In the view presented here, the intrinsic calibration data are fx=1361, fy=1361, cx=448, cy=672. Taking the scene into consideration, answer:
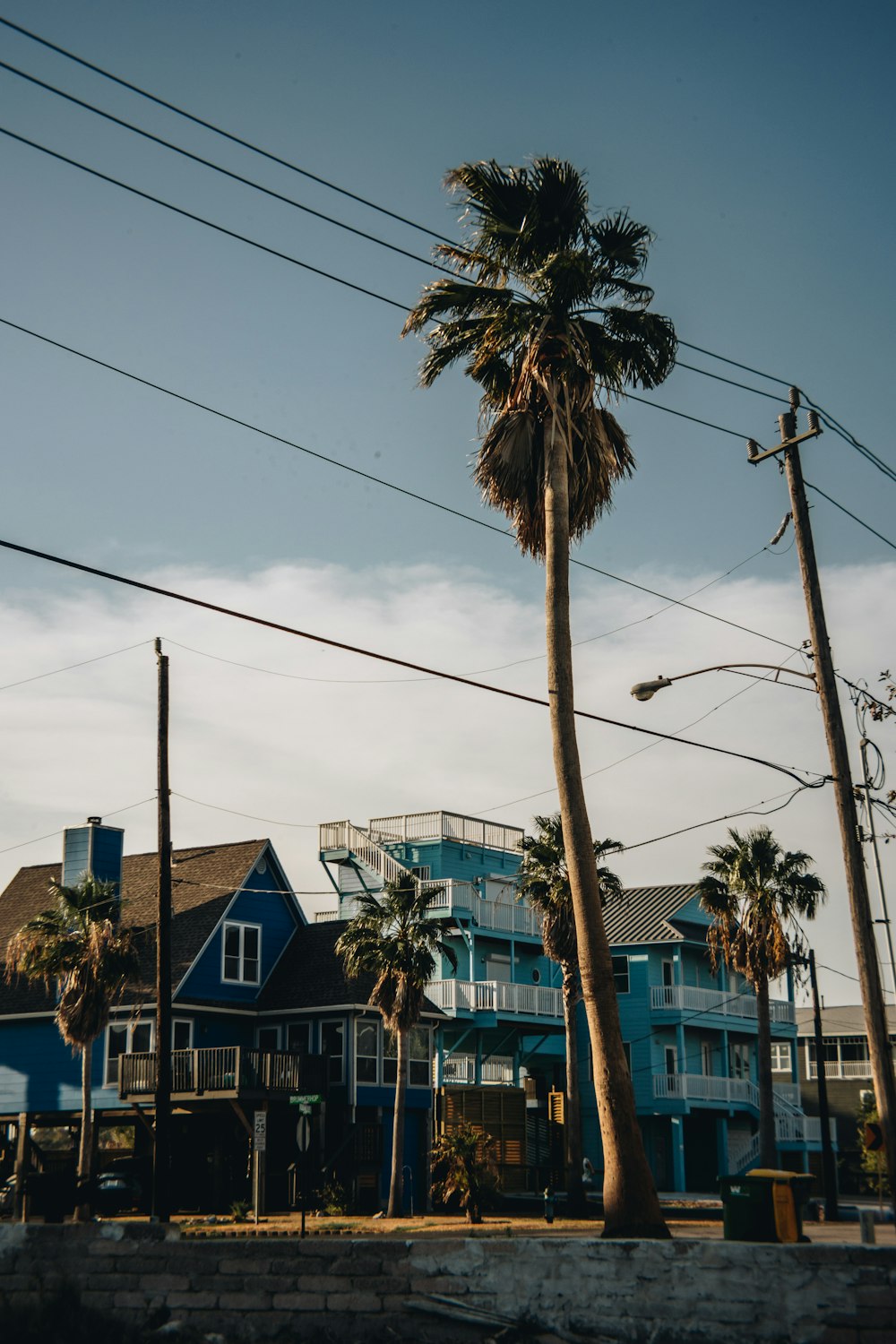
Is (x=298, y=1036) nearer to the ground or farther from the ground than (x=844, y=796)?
nearer to the ground

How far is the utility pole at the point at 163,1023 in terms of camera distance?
26516 millimetres

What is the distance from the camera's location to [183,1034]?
37406 millimetres

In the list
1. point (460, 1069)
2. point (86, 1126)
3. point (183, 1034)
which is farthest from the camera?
point (460, 1069)

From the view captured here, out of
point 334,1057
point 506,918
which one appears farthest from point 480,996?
point 334,1057

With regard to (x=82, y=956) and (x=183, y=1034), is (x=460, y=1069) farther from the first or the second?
(x=82, y=956)

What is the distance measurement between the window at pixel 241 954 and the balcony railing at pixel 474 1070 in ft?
25.1

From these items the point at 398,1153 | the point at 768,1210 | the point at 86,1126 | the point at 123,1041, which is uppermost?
the point at 123,1041

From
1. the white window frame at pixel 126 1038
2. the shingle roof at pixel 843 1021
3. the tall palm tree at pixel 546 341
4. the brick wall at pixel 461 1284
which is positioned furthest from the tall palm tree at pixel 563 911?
the shingle roof at pixel 843 1021

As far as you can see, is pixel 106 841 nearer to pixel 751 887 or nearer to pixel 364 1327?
pixel 751 887

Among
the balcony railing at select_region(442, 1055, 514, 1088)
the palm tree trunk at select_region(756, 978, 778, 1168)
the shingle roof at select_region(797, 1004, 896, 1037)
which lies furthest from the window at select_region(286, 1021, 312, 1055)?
the shingle roof at select_region(797, 1004, 896, 1037)

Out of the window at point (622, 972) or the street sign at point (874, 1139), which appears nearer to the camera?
the street sign at point (874, 1139)

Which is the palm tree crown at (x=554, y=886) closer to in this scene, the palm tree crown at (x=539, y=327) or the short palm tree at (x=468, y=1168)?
the short palm tree at (x=468, y=1168)

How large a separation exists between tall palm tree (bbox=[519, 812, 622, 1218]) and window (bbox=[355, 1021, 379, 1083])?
18.5 ft

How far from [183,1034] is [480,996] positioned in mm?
10400
